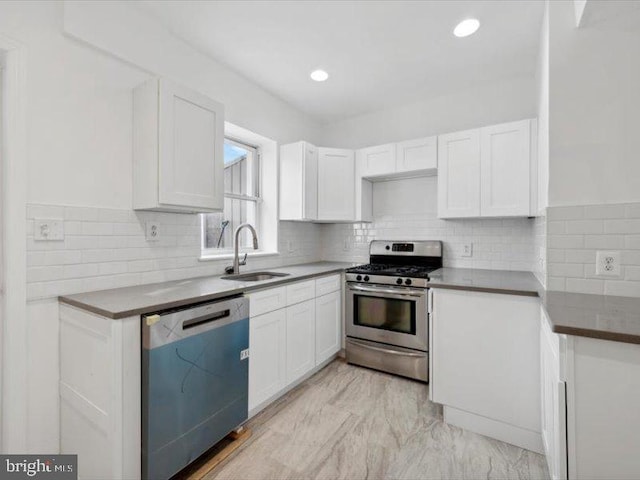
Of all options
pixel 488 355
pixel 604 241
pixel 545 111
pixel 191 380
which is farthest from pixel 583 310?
pixel 191 380

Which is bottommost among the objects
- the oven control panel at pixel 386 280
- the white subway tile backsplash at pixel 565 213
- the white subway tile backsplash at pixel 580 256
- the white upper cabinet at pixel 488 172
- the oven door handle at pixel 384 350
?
the oven door handle at pixel 384 350

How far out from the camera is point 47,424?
1628mm

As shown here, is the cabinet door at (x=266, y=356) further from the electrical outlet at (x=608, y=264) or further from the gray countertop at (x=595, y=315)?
the electrical outlet at (x=608, y=264)

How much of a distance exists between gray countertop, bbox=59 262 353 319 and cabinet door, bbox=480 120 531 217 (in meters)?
1.93

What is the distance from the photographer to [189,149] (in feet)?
6.59

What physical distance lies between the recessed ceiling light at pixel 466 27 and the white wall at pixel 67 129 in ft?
6.61

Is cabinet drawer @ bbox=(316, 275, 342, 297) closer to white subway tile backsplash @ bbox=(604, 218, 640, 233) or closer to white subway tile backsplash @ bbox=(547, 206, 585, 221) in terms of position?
white subway tile backsplash @ bbox=(547, 206, 585, 221)

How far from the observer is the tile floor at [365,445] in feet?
5.42

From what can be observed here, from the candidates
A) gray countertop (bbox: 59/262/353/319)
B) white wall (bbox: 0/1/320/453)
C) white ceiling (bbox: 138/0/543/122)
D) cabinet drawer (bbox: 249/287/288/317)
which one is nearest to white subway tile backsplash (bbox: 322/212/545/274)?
white ceiling (bbox: 138/0/543/122)

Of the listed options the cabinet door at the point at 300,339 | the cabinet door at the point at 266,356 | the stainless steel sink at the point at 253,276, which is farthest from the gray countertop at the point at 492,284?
the stainless steel sink at the point at 253,276

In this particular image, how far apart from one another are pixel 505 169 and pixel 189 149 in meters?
2.44

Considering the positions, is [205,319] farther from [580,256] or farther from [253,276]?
[580,256]

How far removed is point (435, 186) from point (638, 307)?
209 centimetres

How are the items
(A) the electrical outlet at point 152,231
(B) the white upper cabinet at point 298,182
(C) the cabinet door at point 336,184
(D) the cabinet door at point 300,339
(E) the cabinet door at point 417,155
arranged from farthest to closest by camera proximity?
(C) the cabinet door at point 336,184, (B) the white upper cabinet at point 298,182, (E) the cabinet door at point 417,155, (D) the cabinet door at point 300,339, (A) the electrical outlet at point 152,231
